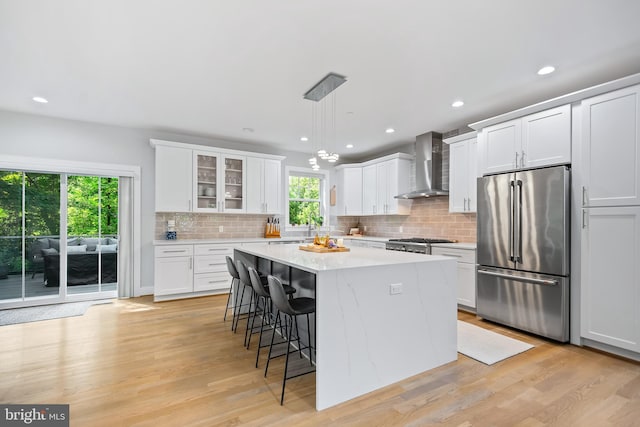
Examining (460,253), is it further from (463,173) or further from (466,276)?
(463,173)

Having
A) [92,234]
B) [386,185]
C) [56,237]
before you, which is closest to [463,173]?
[386,185]

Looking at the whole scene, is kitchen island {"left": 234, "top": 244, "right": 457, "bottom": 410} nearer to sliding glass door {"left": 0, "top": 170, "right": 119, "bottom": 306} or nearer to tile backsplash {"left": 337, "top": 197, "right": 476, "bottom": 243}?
tile backsplash {"left": 337, "top": 197, "right": 476, "bottom": 243}

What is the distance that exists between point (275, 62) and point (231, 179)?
2954mm

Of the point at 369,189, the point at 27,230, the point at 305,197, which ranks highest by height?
the point at 369,189

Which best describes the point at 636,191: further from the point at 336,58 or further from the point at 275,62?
the point at 275,62

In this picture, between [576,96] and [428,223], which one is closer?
[576,96]

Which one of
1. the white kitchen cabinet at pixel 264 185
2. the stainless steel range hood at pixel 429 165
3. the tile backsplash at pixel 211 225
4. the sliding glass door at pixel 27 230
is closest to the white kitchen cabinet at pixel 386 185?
the stainless steel range hood at pixel 429 165

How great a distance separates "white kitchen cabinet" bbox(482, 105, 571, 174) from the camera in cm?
312

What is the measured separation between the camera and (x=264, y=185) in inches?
225

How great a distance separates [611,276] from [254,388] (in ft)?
10.6

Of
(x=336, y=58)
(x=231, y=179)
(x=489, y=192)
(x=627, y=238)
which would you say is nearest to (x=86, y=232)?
(x=231, y=179)

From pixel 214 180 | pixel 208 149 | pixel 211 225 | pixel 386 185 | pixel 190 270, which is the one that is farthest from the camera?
pixel 386 185

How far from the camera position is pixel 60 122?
444cm

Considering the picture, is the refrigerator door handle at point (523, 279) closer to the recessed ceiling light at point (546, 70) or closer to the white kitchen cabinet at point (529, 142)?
the white kitchen cabinet at point (529, 142)
